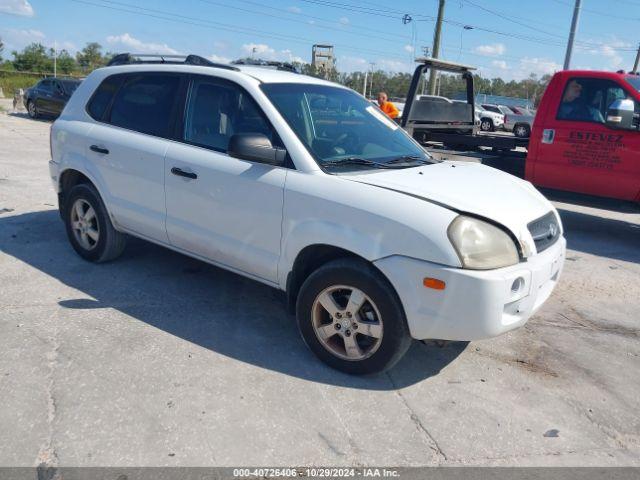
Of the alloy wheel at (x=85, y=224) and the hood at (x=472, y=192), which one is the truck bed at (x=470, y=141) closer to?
the hood at (x=472, y=192)

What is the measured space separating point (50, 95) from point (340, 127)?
20091mm

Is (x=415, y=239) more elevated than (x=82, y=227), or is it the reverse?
(x=415, y=239)

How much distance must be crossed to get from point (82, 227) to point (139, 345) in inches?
76.3

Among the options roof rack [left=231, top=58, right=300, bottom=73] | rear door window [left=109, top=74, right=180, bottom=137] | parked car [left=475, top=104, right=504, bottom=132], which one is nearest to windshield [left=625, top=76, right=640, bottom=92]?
roof rack [left=231, top=58, right=300, bottom=73]

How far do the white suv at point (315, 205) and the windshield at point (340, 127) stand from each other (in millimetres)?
15

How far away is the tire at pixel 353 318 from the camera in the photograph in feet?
10.6

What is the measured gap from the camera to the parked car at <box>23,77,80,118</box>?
20562 mm

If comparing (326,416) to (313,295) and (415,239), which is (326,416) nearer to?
(313,295)

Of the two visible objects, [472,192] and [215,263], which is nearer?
[472,192]

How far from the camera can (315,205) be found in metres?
3.42

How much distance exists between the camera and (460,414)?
319 centimetres

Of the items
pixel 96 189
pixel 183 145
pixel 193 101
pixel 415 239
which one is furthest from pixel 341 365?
pixel 96 189

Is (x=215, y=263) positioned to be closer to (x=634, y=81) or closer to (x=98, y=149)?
(x=98, y=149)

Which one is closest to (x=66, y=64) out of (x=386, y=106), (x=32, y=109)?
(x=32, y=109)
